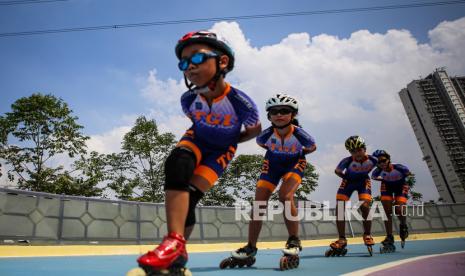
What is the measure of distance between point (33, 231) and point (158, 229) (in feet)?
11.5

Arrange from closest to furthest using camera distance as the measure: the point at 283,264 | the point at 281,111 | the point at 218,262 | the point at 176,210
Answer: the point at 176,210 → the point at 283,264 → the point at 281,111 → the point at 218,262

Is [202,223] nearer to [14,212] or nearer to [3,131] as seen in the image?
[14,212]

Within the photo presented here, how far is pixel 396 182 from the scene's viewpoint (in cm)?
895

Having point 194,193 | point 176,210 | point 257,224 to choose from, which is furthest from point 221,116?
point 257,224

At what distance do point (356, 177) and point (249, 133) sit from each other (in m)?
4.83

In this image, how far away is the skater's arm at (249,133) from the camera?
3.16 meters

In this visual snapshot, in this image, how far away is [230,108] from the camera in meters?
2.98

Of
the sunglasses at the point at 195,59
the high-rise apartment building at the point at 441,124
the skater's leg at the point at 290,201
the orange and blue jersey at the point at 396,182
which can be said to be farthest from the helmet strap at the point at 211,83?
the high-rise apartment building at the point at 441,124

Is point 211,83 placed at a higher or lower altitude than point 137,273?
higher

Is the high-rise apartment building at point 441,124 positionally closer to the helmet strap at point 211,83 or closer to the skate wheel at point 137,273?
the helmet strap at point 211,83

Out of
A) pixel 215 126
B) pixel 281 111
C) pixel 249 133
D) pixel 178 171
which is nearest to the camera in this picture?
pixel 178 171

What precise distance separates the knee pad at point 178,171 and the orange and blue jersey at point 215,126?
0.22 metres

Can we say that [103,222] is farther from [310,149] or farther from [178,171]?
[178,171]

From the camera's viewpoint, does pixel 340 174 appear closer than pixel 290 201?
No
